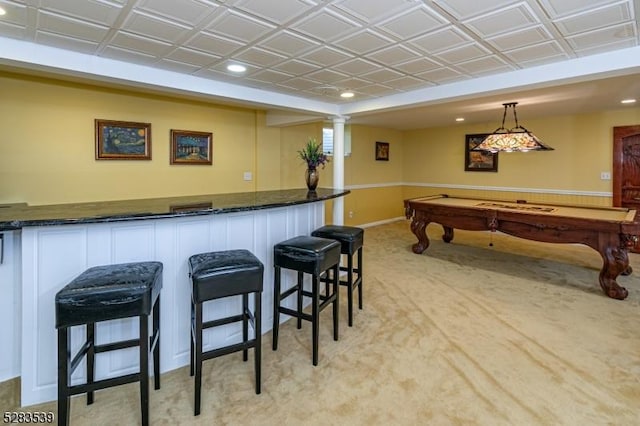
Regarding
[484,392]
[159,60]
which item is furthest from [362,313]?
[159,60]

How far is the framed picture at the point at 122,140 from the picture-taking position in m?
3.86

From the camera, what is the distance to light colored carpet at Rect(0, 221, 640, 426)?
1854mm

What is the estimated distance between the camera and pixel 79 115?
369 centimetres

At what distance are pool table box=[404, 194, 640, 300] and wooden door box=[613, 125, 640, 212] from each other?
1.66 m

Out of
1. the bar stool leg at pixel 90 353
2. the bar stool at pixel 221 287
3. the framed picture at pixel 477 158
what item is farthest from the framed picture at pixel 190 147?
the framed picture at pixel 477 158

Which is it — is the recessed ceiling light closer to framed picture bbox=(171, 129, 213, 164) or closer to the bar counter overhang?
the bar counter overhang

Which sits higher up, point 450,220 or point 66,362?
point 450,220

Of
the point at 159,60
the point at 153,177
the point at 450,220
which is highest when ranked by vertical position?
the point at 159,60

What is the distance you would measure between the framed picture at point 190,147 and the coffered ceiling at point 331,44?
Result: 3.87 ft

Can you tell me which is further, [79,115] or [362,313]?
[79,115]

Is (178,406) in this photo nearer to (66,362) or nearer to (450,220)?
(66,362)

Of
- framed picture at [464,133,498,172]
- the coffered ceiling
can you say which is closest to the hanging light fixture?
the coffered ceiling

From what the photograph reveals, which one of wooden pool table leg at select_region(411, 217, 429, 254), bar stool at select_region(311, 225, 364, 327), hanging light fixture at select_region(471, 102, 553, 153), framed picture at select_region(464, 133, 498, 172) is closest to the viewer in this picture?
bar stool at select_region(311, 225, 364, 327)

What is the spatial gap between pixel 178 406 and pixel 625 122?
6.98m
